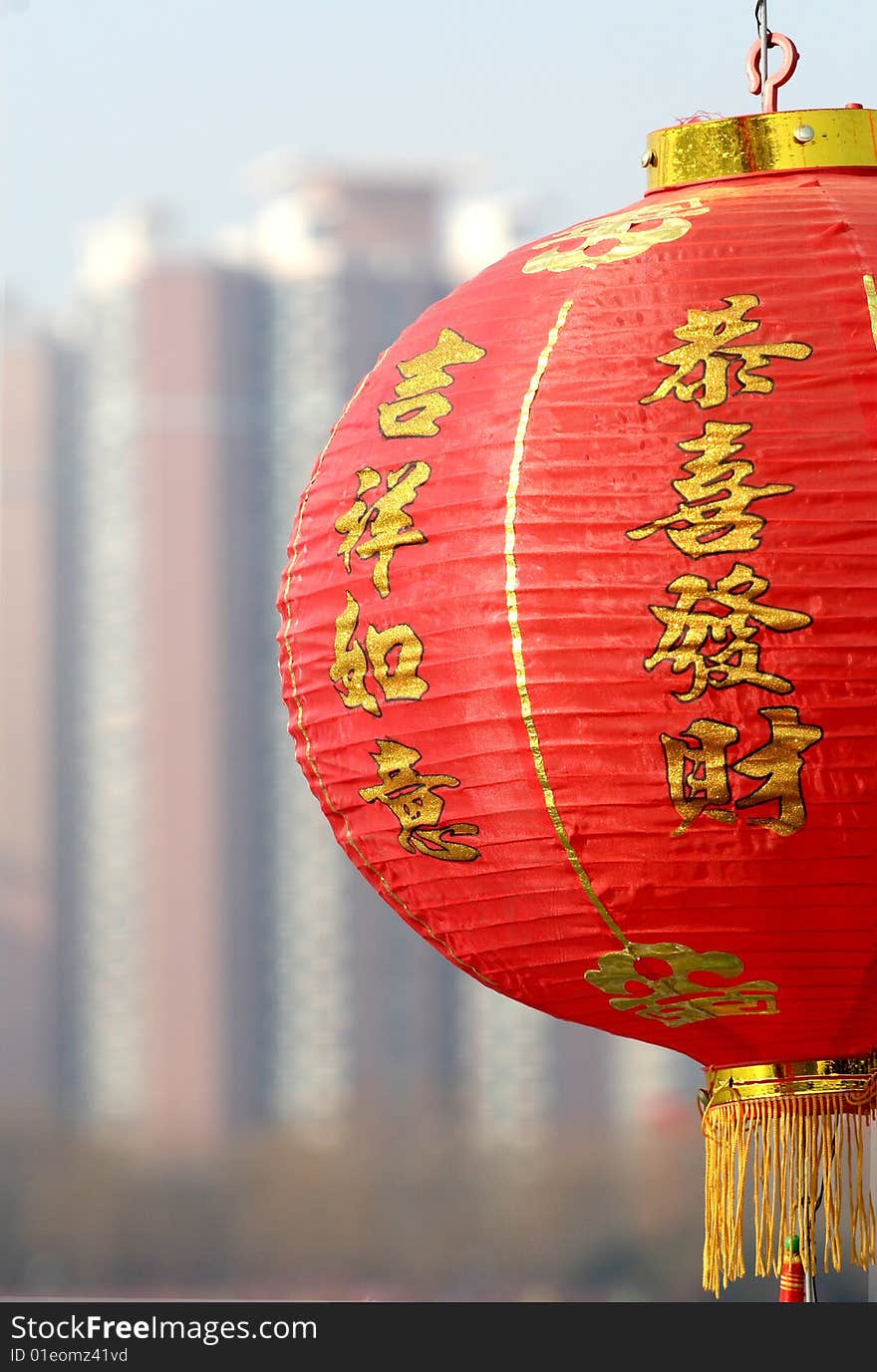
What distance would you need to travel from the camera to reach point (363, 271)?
15.6m

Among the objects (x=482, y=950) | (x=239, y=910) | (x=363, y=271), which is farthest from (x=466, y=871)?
(x=363, y=271)

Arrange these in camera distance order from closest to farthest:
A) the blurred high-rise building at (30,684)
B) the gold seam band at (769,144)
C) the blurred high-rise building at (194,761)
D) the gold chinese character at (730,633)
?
1. the gold chinese character at (730,633)
2. the gold seam band at (769,144)
3. the blurred high-rise building at (194,761)
4. the blurred high-rise building at (30,684)

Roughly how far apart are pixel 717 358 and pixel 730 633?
16 cm

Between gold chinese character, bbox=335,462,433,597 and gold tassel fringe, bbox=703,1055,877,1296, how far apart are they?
380mm

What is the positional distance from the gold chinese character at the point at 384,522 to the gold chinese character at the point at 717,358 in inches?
6.1

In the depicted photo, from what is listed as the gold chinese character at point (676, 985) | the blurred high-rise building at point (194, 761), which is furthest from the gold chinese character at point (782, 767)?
the blurred high-rise building at point (194, 761)

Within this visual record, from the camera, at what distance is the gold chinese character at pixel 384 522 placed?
4.88 ft

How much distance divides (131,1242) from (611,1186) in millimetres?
2122

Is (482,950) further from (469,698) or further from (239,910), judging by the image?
(239,910)

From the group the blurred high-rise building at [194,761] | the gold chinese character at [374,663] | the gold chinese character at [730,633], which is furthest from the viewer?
the blurred high-rise building at [194,761]

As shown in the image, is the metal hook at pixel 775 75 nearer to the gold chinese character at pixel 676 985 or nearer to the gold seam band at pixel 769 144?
the gold seam band at pixel 769 144

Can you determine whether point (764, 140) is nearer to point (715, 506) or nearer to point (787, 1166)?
point (715, 506)

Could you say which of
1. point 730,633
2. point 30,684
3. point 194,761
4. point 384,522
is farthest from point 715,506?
point 30,684

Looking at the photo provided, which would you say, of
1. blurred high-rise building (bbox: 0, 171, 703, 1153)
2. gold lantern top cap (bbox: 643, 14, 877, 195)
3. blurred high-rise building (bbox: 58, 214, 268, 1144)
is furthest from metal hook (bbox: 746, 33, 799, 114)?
blurred high-rise building (bbox: 58, 214, 268, 1144)
